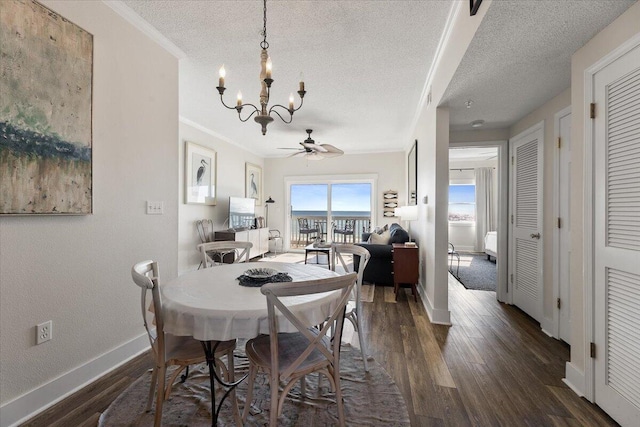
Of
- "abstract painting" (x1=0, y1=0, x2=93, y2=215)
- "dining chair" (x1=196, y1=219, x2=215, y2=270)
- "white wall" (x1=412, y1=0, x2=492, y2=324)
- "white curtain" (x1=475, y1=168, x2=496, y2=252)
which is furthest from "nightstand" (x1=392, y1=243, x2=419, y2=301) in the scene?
"white curtain" (x1=475, y1=168, x2=496, y2=252)

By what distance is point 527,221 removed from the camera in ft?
10.1

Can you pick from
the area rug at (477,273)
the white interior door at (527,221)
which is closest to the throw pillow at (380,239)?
the area rug at (477,273)

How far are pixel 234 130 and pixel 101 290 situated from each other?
3946 mm

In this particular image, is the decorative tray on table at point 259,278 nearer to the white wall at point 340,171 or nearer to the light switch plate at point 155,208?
the light switch plate at point 155,208

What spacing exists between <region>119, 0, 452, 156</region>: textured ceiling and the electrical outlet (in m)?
2.20

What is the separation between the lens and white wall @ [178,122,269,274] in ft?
15.4

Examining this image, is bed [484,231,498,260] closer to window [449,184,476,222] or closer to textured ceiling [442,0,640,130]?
window [449,184,476,222]

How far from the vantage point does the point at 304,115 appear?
14.3 ft

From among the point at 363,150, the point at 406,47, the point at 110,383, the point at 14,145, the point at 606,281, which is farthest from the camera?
the point at 363,150

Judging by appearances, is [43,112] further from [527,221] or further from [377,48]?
[527,221]

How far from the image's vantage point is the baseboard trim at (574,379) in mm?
1765

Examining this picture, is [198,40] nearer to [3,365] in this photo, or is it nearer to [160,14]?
[160,14]

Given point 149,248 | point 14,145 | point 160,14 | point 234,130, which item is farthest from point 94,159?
Result: point 234,130

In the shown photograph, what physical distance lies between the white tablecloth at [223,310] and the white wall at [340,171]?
18.5ft
